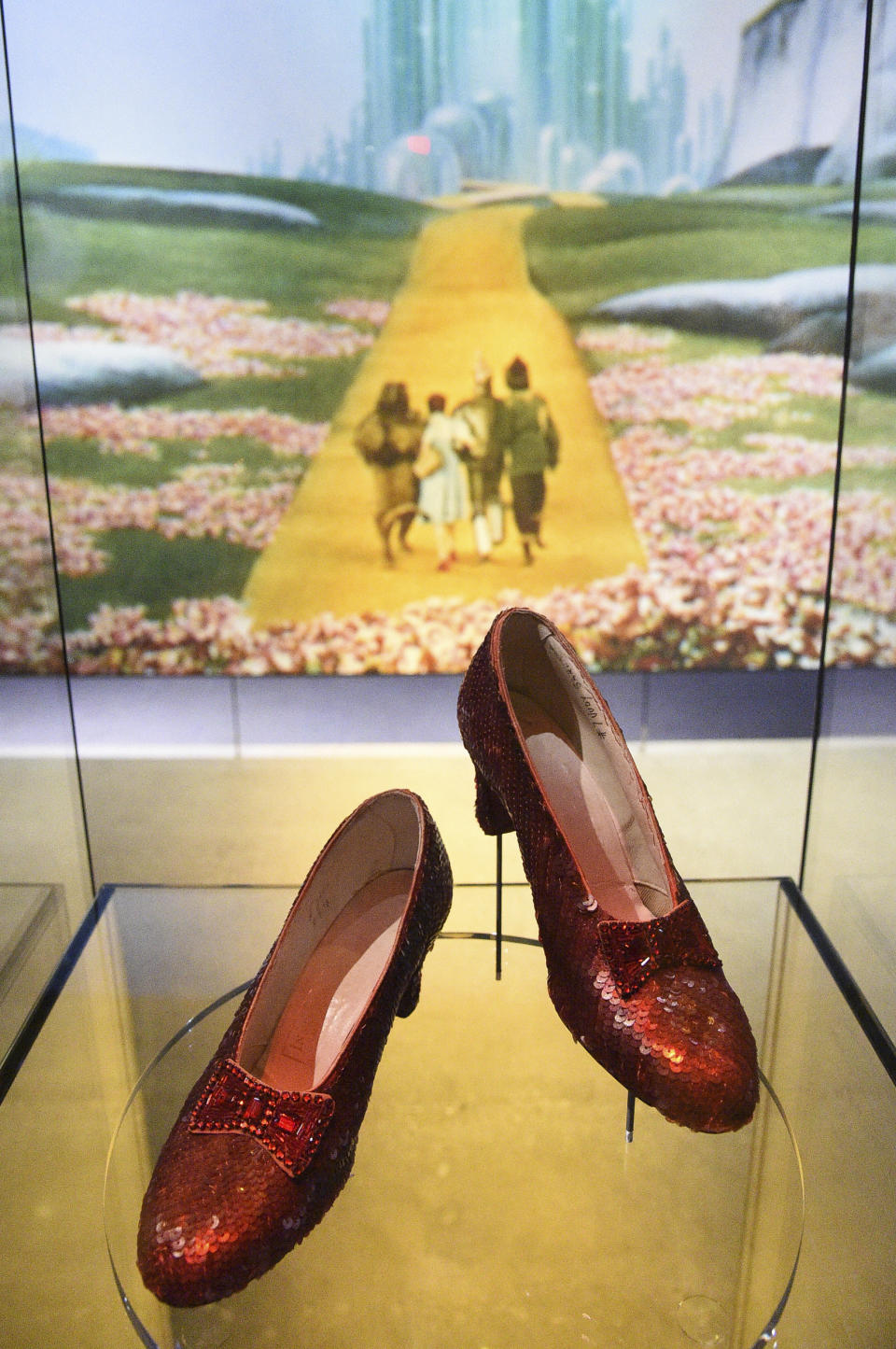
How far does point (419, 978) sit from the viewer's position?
93cm

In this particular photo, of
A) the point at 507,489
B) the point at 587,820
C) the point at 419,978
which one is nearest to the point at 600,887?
the point at 587,820

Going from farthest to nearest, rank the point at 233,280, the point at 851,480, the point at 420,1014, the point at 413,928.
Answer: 1. the point at 233,280
2. the point at 851,480
3. the point at 420,1014
4. the point at 413,928

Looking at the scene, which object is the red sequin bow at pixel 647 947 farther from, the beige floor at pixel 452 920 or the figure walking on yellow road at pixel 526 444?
the figure walking on yellow road at pixel 526 444

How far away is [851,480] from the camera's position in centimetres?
114

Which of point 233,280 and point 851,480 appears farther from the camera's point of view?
point 233,280

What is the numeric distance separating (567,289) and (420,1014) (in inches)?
63.2

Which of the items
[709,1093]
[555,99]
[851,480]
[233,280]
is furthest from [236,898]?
[555,99]

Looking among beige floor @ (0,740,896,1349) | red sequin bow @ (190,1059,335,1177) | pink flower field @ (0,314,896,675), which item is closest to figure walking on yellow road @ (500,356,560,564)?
pink flower field @ (0,314,896,675)

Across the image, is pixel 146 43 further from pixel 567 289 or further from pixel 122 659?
pixel 122 659

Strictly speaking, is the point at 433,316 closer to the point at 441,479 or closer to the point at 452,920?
the point at 441,479

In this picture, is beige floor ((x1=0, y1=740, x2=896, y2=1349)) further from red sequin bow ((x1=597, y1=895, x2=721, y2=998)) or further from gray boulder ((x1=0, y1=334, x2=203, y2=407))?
gray boulder ((x1=0, y1=334, x2=203, y2=407))

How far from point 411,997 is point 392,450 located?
1469 mm

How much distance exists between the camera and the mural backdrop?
76.5 inches

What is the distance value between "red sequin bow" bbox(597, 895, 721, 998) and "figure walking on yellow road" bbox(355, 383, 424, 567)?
4.98ft
